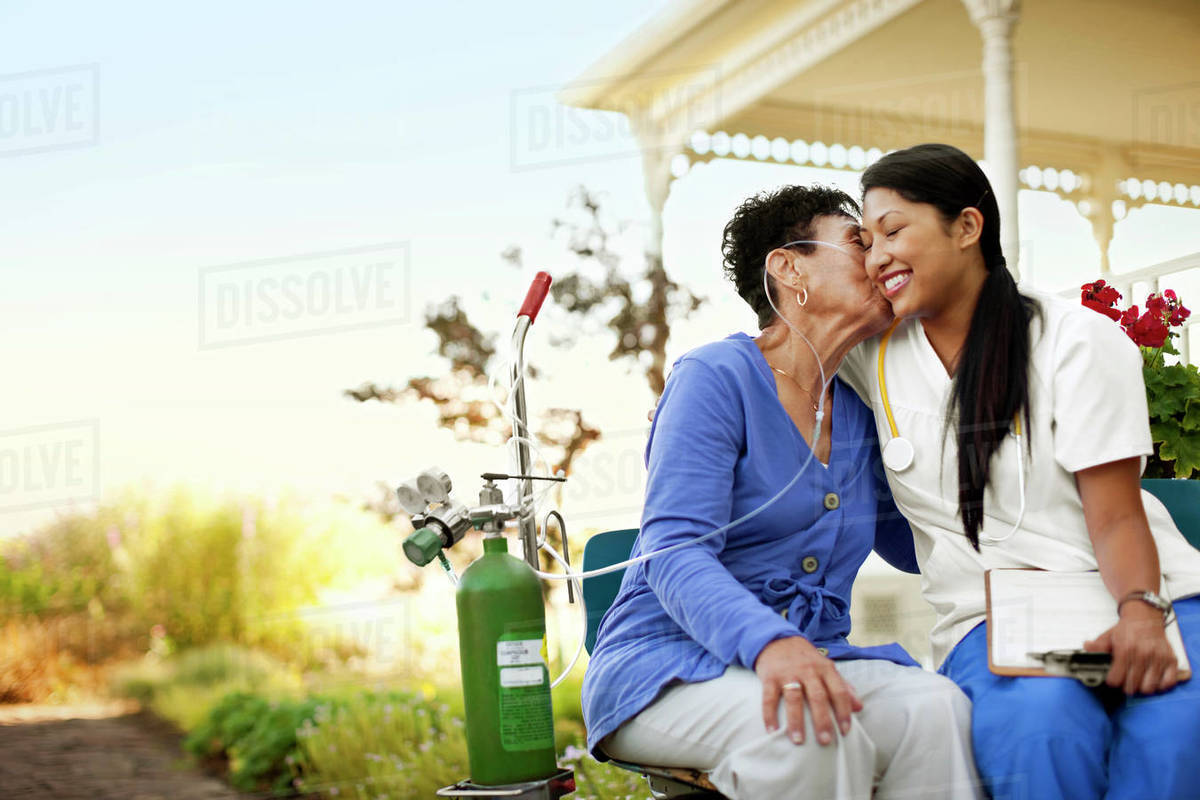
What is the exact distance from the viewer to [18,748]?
10.7ft

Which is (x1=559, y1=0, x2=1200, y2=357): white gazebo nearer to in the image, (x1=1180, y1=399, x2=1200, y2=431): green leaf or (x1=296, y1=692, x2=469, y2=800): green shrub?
(x1=1180, y1=399, x2=1200, y2=431): green leaf

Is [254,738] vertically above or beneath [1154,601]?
beneath

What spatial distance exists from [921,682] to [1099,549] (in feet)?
0.94

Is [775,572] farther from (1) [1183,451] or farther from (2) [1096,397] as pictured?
(1) [1183,451]

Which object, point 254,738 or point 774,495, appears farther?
point 254,738

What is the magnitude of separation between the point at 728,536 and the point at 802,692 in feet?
0.99

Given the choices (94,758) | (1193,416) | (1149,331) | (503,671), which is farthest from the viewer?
(94,758)

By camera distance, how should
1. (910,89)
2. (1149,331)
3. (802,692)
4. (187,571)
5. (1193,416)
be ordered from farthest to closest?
(910,89) → (187,571) → (1149,331) → (1193,416) → (802,692)

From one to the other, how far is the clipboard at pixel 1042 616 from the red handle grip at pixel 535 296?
0.73 metres

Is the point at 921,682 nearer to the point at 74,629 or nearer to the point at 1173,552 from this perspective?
the point at 1173,552

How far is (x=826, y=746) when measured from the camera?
1.21 meters

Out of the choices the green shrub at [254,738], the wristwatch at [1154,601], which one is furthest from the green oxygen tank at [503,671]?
the green shrub at [254,738]

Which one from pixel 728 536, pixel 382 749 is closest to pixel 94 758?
pixel 382 749

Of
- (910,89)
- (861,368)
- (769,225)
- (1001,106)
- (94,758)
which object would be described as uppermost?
(910,89)
